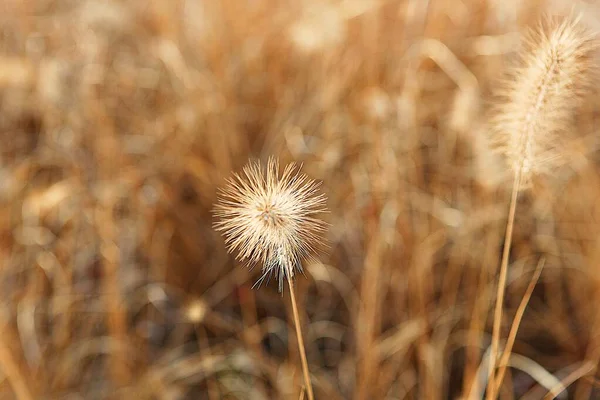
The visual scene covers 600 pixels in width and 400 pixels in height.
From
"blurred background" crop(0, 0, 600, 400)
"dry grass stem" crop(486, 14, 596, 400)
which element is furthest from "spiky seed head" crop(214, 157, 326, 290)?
"blurred background" crop(0, 0, 600, 400)

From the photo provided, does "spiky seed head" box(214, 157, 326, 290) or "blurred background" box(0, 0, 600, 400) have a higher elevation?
"blurred background" box(0, 0, 600, 400)

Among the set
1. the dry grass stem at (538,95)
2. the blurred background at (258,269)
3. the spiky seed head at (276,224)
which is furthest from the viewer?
the blurred background at (258,269)

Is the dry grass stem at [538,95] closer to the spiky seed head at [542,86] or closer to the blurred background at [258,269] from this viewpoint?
the spiky seed head at [542,86]

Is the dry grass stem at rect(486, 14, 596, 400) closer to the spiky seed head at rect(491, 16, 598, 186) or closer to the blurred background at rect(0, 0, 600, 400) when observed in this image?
the spiky seed head at rect(491, 16, 598, 186)

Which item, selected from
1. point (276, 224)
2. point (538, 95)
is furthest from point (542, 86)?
point (276, 224)

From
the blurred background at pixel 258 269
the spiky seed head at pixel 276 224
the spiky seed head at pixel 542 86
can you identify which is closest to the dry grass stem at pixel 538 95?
the spiky seed head at pixel 542 86

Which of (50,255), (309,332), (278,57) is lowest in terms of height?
(309,332)

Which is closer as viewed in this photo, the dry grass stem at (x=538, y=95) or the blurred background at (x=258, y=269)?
the dry grass stem at (x=538, y=95)

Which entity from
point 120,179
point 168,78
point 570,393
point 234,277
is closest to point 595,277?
point 570,393

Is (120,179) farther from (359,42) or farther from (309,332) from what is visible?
(359,42)
